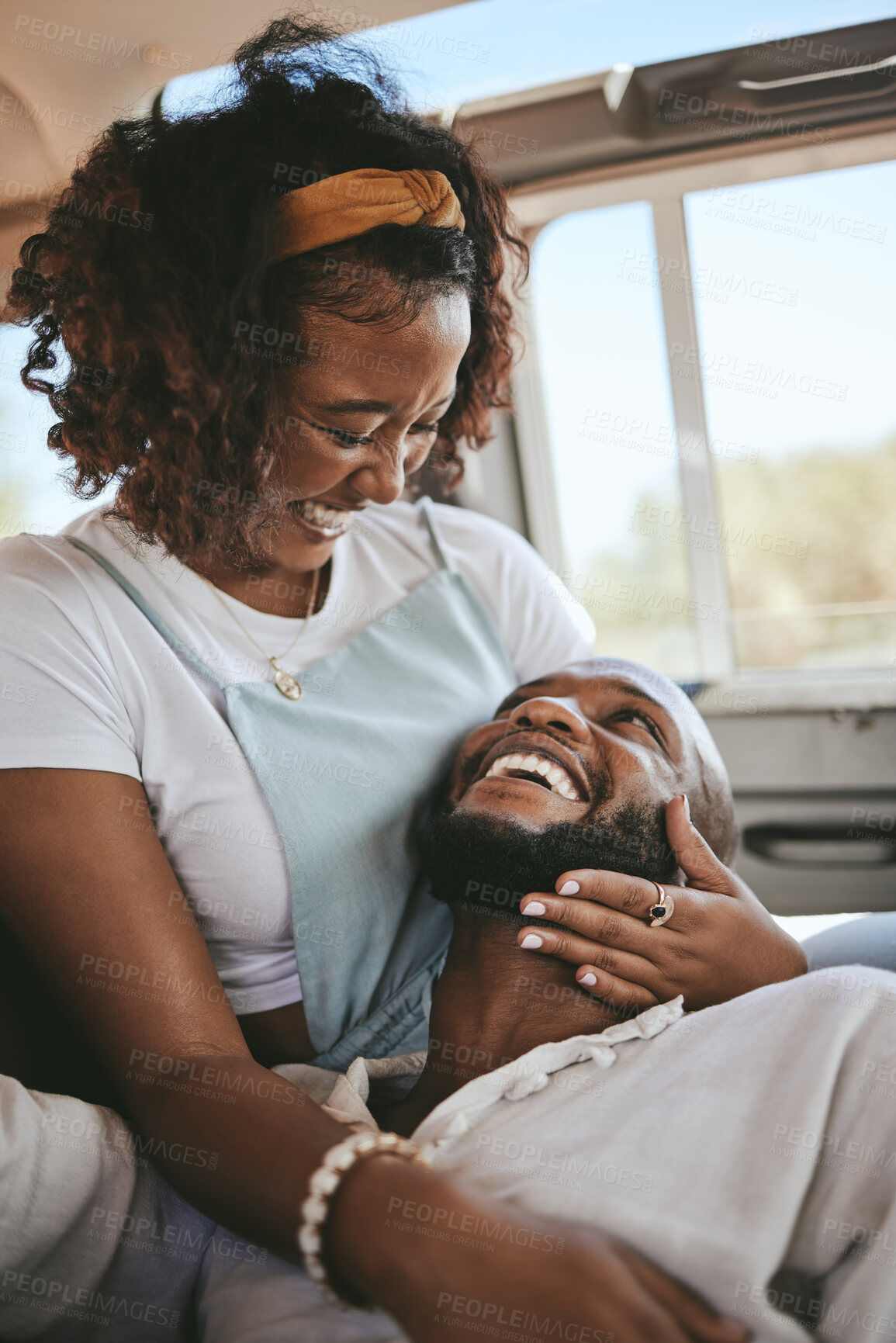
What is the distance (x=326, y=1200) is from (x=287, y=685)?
2.89 feet

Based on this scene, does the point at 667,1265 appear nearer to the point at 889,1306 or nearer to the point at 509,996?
the point at 889,1306

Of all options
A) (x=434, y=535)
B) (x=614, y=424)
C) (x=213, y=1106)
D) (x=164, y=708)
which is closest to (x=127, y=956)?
(x=213, y=1106)

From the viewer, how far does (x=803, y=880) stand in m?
3.09

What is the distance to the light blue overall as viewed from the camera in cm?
157

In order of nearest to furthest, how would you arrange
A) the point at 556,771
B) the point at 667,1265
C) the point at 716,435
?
the point at 667,1265 → the point at 556,771 → the point at 716,435

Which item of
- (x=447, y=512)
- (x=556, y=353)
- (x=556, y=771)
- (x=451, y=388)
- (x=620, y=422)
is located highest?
(x=556, y=353)

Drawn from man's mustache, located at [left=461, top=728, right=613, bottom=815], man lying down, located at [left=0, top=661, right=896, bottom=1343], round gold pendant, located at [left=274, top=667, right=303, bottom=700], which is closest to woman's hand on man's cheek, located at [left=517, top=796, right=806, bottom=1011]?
man lying down, located at [left=0, top=661, right=896, bottom=1343]

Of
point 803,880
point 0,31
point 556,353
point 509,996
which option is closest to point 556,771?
point 509,996

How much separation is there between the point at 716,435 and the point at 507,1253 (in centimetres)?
311

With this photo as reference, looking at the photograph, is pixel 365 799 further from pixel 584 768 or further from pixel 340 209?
pixel 340 209

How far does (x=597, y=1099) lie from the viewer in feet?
4.31

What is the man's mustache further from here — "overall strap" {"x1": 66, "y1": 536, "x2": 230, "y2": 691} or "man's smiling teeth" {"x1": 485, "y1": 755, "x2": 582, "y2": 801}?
"overall strap" {"x1": 66, "y1": 536, "x2": 230, "y2": 691}

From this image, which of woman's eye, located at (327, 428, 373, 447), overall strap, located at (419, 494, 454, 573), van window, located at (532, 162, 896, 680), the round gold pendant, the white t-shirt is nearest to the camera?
the white t-shirt

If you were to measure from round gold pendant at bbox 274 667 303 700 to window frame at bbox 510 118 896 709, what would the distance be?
47.3 inches
